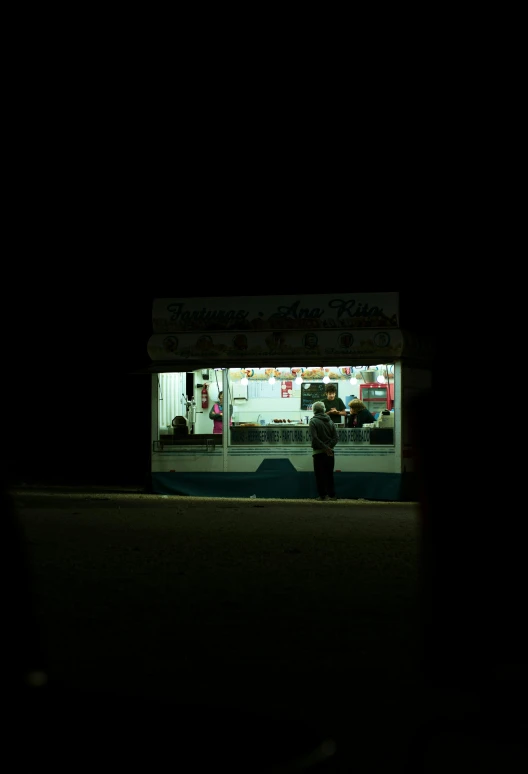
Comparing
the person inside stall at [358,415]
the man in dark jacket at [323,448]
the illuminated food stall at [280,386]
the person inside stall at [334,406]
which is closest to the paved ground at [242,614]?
the man in dark jacket at [323,448]

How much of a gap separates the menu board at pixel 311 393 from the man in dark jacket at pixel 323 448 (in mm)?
1992

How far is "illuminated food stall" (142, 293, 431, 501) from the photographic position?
1959cm

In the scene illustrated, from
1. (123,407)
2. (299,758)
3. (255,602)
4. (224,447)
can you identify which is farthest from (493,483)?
(123,407)

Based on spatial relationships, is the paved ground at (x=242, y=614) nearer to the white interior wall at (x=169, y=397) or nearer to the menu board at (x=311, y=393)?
the white interior wall at (x=169, y=397)

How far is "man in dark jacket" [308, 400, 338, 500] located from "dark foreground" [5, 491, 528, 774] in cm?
486

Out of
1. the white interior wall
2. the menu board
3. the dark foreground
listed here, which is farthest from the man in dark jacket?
the dark foreground

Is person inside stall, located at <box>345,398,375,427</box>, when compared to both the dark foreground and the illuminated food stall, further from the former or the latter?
the dark foreground

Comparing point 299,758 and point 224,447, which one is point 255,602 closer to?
point 299,758

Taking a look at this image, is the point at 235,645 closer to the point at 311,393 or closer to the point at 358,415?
the point at 358,415

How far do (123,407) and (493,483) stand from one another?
40644 millimetres

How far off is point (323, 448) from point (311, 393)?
271 cm

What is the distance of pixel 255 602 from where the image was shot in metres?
8.31

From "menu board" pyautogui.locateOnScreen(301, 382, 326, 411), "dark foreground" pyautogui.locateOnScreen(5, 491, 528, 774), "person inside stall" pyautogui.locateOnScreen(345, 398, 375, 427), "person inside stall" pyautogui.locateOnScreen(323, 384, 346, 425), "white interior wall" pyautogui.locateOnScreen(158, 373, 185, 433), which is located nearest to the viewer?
"dark foreground" pyautogui.locateOnScreen(5, 491, 528, 774)

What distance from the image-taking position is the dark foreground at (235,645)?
186 centimetres
